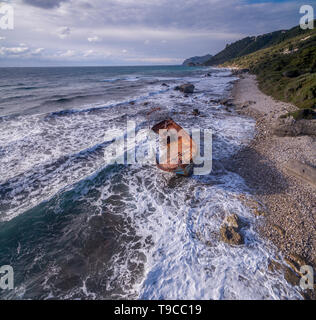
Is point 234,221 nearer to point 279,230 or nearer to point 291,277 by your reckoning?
point 279,230

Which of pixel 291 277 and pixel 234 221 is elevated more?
pixel 234 221

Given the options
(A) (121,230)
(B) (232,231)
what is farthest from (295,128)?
(A) (121,230)

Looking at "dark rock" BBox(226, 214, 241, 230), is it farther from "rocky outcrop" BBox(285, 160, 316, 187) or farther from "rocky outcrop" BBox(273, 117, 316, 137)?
"rocky outcrop" BBox(273, 117, 316, 137)

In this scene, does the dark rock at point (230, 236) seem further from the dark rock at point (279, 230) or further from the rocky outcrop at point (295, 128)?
the rocky outcrop at point (295, 128)

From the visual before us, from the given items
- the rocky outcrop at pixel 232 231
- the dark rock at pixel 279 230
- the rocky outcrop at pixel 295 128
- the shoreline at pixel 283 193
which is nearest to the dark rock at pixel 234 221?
the rocky outcrop at pixel 232 231

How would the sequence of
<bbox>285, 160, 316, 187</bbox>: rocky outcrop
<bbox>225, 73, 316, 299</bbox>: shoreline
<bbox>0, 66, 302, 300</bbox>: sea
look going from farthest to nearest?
<bbox>285, 160, 316, 187</bbox>: rocky outcrop < <bbox>225, 73, 316, 299</bbox>: shoreline < <bbox>0, 66, 302, 300</bbox>: sea

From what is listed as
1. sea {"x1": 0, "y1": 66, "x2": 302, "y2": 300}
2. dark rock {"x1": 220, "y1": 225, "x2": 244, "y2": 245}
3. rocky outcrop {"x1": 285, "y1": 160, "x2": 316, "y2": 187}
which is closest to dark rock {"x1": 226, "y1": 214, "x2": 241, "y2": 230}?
dark rock {"x1": 220, "y1": 225, "x2": 244, "y2": 245}
